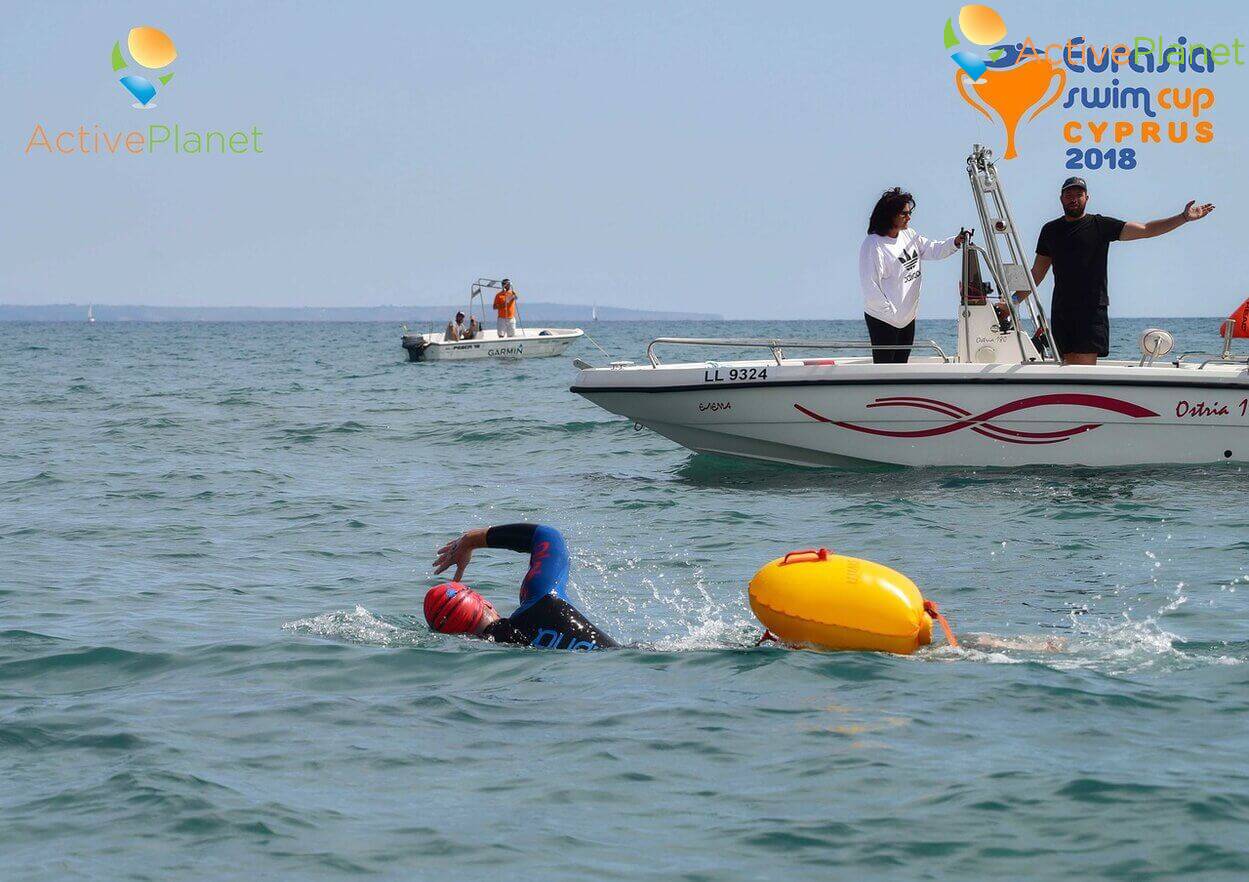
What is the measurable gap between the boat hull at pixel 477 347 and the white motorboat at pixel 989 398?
1118 inches

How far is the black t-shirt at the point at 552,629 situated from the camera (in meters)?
6.95

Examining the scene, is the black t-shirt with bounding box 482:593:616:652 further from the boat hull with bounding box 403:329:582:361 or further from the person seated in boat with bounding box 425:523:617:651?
the boat hull with bounding box 403:329:582:361

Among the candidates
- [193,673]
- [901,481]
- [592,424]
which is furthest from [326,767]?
[592,424]

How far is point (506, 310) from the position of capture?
41.4m

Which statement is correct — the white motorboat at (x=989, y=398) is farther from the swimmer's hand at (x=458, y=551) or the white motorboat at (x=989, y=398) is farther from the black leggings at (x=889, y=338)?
the swimmer's hand at (x=458, y=551)

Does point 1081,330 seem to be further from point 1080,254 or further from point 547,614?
point 547,614

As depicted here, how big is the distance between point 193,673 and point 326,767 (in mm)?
1661

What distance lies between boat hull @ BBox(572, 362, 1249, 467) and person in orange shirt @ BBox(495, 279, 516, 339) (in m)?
27.4

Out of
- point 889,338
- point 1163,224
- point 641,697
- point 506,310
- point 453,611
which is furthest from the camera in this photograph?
point 506,310

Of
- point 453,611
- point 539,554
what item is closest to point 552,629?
point 539,554

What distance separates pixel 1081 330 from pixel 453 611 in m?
6.92

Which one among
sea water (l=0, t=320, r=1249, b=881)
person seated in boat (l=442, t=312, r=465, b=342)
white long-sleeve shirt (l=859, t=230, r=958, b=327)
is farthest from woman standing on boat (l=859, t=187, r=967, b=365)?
person seated in boat (l=442, t=312, r=465, b=342)

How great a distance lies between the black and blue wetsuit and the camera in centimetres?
696

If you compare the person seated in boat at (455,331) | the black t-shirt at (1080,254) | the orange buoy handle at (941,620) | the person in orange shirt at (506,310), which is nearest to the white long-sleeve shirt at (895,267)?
the black t-shirt at (1080,254)
